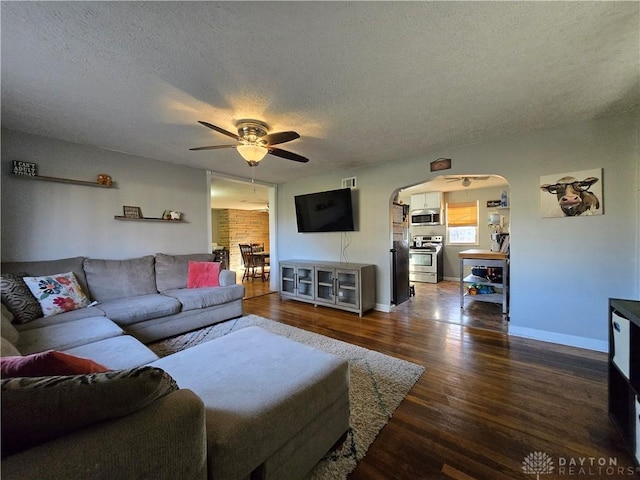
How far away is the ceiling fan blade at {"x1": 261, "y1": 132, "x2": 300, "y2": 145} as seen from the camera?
2175 mm

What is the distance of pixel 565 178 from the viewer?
8.49 ft

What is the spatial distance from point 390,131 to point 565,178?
1861mm

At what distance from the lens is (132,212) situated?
3.39 meters

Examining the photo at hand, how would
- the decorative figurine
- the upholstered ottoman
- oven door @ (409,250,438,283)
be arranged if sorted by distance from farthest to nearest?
oven door @ (409,250,438,283) < the decorative figurine < the upholstered ottoman

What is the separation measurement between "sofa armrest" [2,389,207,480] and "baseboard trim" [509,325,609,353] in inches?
132

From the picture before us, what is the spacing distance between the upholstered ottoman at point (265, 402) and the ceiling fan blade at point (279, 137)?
1669 mm

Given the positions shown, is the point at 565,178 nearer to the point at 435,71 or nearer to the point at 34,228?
the point at 435,71

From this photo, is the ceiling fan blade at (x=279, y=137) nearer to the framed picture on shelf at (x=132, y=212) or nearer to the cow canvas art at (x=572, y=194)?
the framed picture on shelf at (x=132, y=212)

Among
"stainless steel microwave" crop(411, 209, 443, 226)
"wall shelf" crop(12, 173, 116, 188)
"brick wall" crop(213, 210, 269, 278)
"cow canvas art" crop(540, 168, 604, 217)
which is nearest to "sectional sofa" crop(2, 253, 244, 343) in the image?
"wall shelf" crop(12, 173, 116, 188)

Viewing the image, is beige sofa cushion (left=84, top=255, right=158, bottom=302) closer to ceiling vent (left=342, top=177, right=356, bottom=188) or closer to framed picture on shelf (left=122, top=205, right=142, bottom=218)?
framed picture on shelf (left=122, top=205, right=142, bottom=218)

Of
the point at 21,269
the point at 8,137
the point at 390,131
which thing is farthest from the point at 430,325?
the point at 8,137

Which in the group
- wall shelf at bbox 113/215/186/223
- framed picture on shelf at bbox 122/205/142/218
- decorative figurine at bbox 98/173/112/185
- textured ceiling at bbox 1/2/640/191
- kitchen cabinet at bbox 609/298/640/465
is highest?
textured ceiling at bbox 1/2/640/191

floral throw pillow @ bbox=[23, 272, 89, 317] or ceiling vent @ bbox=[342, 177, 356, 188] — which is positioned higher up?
ceiling vent @ bbox=[342, 177, 356, 188]

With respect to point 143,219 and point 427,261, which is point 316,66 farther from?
point 427,261
